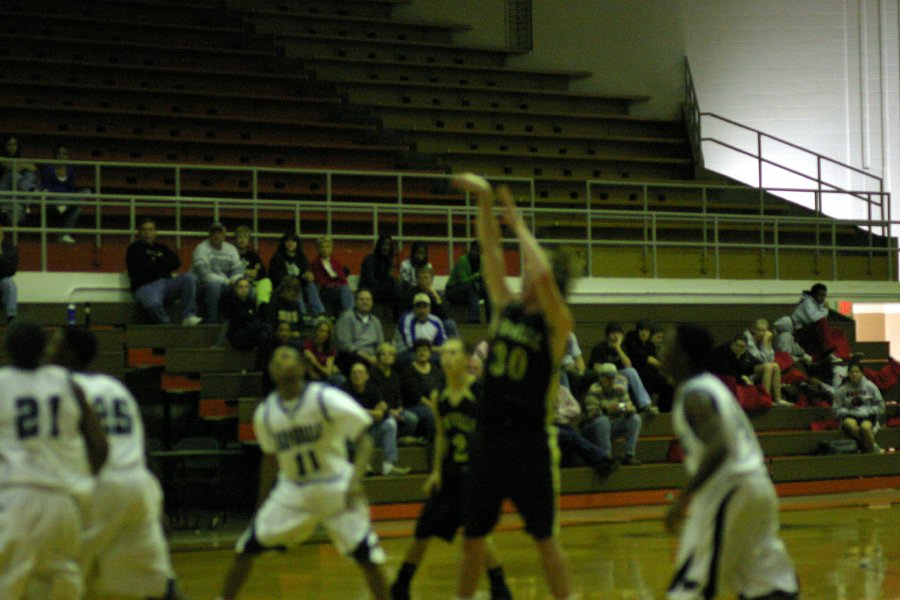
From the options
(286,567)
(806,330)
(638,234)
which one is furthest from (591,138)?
(286,567)

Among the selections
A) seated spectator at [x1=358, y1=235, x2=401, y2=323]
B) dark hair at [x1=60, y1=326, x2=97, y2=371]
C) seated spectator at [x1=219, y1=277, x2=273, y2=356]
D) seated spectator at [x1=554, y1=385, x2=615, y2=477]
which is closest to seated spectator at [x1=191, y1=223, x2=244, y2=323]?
seated spectator at [x1=219, y1=277, x2=273, y2=356]

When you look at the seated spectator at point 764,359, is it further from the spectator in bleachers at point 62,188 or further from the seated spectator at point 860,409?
the spectator in bleachers at point 62,188

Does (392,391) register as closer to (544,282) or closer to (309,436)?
(309,436)

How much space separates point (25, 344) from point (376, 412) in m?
6.44

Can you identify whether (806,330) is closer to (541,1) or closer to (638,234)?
(638,234)

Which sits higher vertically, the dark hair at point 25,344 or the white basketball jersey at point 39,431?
the dark hair at point 25,344

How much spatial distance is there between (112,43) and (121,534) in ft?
45.1

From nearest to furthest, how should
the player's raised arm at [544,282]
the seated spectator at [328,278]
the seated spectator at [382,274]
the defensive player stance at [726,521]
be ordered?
1. the defensive player stance at [726,521]
2. the player's raised arm at [544,282]
3. the seated spectator at [328,278]
4. the seated spectator at [382,274]

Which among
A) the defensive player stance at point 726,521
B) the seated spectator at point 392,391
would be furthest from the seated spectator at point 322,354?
the defensive player stance at point 726,521

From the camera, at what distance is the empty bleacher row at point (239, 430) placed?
38.2 feet

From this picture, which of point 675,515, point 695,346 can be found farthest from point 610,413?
point 675,515

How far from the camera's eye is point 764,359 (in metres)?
14.6

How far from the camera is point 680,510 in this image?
16.0 ft

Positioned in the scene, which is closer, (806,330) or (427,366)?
(427,366)
